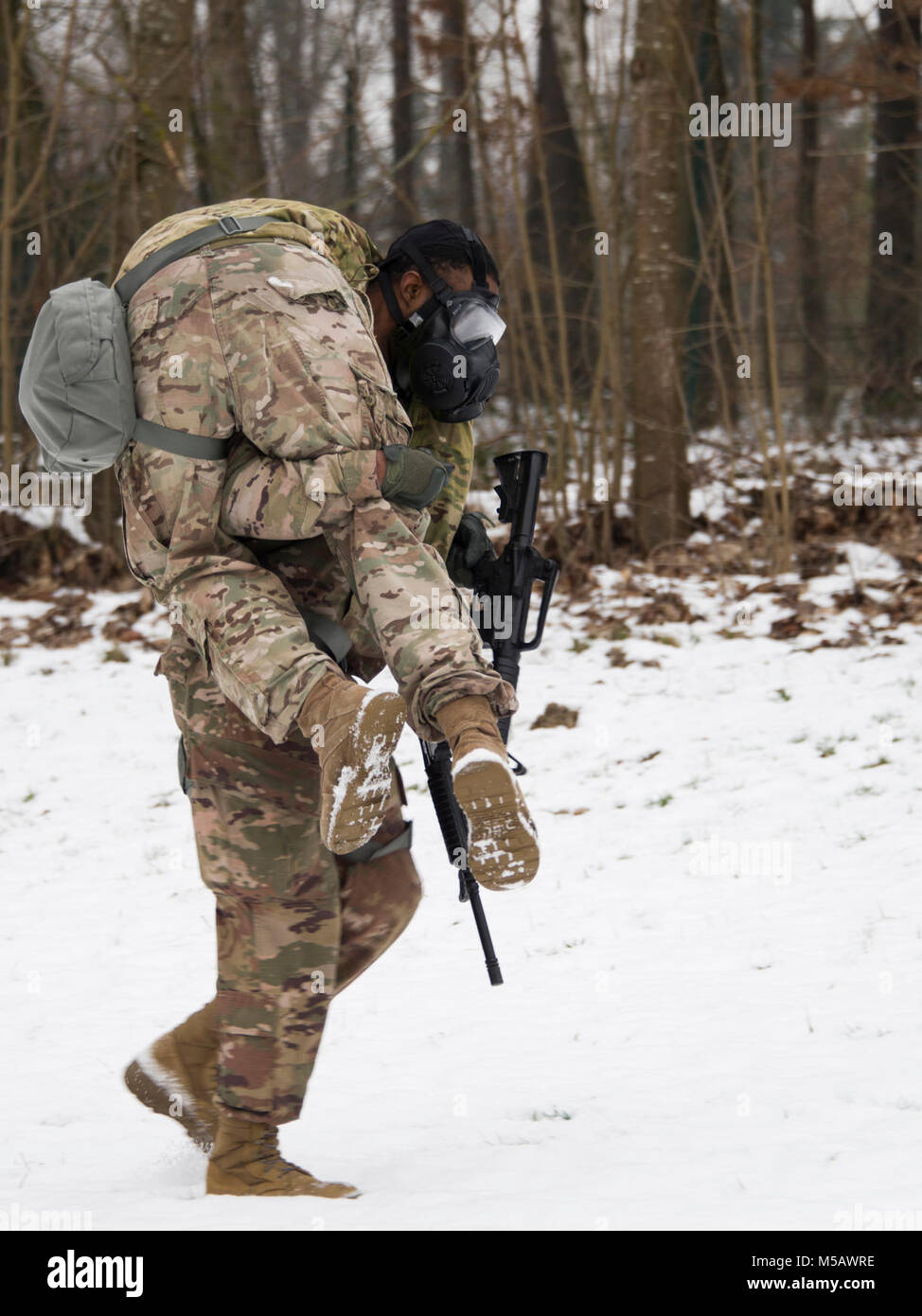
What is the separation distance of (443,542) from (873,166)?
48.1 feet

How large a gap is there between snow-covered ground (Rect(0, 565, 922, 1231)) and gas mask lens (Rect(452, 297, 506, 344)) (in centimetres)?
172

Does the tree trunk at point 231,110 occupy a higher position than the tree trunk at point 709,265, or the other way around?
Answer: the tree trunk at point 231,110

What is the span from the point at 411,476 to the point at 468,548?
32.0 inches

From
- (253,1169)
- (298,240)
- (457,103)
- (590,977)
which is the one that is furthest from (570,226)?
(253,1169)

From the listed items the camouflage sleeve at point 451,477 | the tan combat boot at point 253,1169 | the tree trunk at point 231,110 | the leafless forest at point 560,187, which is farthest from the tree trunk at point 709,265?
the tan combat boot at point 253,1169

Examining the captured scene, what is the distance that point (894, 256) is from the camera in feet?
47.5

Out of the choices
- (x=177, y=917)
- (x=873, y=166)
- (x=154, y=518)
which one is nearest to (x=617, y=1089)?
(x=154, y=518)

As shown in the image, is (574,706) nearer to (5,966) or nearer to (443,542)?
(5,966)

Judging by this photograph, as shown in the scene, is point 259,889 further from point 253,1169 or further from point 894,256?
point 894,256

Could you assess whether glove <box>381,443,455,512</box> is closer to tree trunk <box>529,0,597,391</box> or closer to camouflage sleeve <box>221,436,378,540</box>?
camouflage sleeve <box>221,436,378,540</box>

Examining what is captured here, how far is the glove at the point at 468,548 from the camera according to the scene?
309cm

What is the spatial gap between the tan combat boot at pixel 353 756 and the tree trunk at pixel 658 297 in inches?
278

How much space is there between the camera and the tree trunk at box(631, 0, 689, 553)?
8.60 meters

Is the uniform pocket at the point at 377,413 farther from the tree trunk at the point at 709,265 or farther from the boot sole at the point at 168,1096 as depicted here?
the tree trunk at the point at 709,265
